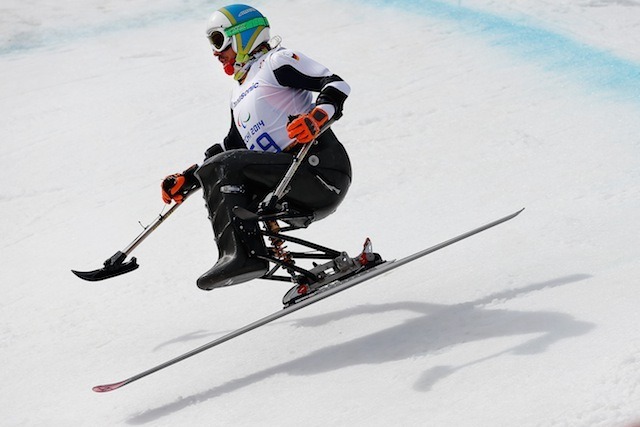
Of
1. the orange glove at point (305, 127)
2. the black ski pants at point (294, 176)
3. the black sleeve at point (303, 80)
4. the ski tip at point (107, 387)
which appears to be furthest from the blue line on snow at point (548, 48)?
the ski tip at point (107, 387)

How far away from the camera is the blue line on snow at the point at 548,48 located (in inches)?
363

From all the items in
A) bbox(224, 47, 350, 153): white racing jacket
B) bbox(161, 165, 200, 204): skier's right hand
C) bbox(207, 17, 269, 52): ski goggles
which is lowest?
bbox(161, 165, 200, 204): skier's right hand

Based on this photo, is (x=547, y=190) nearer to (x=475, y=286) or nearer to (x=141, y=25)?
(x=475, y=286)

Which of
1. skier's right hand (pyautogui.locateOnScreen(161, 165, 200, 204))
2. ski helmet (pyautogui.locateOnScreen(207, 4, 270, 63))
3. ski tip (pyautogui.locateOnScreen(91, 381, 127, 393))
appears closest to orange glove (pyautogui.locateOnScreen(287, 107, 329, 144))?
ski helmet (pyautogui.locateOnScreen(207, 4, 270, 63))

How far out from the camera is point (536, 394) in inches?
175

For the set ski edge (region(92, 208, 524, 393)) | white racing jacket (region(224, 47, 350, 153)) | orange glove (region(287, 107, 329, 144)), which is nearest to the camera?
orange glove (region(287, 107, 329, 144))

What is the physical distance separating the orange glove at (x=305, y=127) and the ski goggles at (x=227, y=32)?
783 millimetres

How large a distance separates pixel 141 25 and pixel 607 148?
286 inches

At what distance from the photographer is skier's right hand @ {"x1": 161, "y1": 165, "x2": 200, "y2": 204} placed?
586 cm

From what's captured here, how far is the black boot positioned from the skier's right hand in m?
0.50

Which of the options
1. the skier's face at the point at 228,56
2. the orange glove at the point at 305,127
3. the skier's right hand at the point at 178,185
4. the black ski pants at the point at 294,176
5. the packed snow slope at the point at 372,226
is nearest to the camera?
the packed snow slope at the point at 372,226

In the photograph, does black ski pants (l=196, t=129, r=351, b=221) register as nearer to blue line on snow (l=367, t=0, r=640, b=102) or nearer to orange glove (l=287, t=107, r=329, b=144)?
orange glove (l=287, t=107, r=329, b=144)

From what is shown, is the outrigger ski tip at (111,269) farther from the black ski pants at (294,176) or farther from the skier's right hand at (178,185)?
the black ski pants at (294,176)

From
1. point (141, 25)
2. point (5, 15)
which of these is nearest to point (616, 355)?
point (141, 25)
